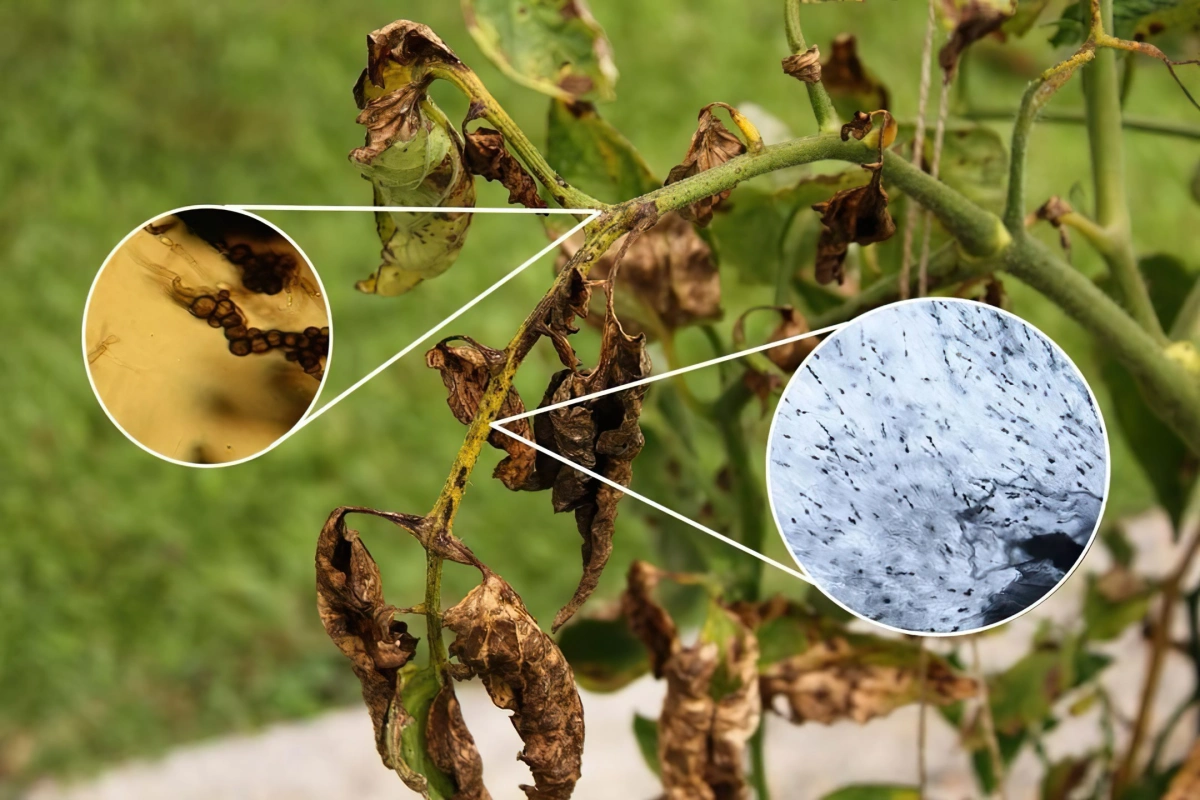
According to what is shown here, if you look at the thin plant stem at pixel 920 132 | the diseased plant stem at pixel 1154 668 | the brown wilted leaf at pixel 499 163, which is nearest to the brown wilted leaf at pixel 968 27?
the thin plant stem at pixel 920 132

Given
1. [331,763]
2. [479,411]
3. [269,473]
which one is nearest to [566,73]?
[479,411]

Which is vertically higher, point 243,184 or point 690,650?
point 243,184

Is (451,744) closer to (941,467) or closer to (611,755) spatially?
(941,467)

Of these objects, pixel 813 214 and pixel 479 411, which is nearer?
pixel 479 411

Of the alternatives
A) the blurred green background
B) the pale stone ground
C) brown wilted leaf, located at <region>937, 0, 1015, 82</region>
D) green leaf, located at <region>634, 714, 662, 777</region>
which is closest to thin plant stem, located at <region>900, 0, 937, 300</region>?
brown wilted leaf, located at <region>937, 0, 1015, 82</region>

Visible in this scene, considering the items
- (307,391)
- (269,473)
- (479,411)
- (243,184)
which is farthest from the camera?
(243,184)

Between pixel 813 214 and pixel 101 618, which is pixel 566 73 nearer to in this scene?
pixel 813 214
